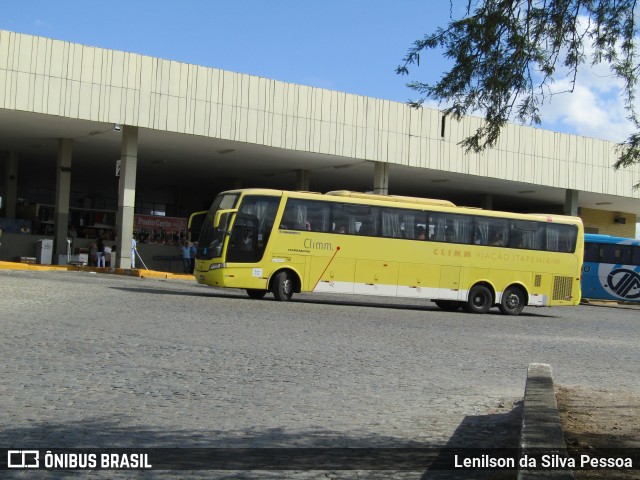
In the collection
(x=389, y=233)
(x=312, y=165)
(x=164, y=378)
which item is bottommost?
(x=164, y=378)

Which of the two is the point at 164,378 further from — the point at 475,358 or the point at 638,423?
the point at 475,358

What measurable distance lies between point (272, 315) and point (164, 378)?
10.1 meters

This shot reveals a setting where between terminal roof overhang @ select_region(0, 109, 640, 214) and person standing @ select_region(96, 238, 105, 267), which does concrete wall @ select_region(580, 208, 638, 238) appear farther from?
person standing @ select_region(96, 238, 105, 267)

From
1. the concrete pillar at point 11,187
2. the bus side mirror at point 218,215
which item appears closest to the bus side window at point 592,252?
the bus side mirror at point 218,215

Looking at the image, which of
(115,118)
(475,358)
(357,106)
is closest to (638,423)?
(475,358)

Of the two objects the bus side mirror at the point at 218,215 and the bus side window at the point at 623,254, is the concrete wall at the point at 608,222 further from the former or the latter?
the bus side mirror at the point at 218,215

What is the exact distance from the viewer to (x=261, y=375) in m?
10.2

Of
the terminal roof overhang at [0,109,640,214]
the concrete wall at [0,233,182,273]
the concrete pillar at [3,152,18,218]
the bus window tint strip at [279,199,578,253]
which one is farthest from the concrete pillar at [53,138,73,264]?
the bus window tint strip at [279,199,578,253]

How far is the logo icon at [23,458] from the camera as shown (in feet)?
18.3

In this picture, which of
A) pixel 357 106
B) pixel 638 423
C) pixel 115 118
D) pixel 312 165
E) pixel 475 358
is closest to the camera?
pixel 638 423

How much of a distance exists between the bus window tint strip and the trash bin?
17191 millimetres

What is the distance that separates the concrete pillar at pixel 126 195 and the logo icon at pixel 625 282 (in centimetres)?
2023

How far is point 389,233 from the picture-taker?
A: 88.4ft

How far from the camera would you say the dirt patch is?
625 cm
